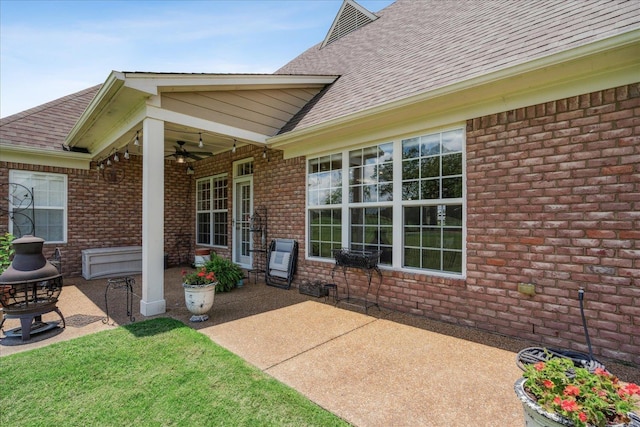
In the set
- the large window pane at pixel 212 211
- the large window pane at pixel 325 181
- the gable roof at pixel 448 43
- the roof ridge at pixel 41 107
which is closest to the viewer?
the gable roof at pixel 448 43

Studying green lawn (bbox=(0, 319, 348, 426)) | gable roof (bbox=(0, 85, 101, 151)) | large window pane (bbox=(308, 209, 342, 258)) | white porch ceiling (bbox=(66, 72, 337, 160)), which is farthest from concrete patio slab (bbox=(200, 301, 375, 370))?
gable roof (bbox=(0, 85, 101, 151))

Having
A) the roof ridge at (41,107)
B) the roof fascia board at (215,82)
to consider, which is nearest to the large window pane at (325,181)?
the roof fascia board at (215,82)

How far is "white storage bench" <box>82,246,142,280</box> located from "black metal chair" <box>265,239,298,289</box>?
3692 mm

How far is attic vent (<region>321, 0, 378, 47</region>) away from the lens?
8.95 meters

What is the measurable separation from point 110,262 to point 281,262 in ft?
14.5

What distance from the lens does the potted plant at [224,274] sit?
19.4 feet

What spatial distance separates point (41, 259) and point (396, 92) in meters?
5.36

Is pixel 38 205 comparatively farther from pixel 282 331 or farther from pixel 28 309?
pixel 282 331

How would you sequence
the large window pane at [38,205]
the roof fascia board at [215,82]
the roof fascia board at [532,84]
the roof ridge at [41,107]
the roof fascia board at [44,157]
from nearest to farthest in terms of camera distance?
the roof fascia board at [532,84] → the roof fascia board at [215,82] → the roof fascia board at [44,157] → the large window pane at [38,205] → the roof ridge at [41,107]

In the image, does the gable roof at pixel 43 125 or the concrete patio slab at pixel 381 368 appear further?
the gable roof at pixel 43 125

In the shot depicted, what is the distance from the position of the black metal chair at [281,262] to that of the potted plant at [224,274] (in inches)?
25.4

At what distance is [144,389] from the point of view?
2.53 m

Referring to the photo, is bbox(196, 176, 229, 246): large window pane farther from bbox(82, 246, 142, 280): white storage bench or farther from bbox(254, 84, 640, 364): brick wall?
bbox(254, 84, 640, 364): brick wall

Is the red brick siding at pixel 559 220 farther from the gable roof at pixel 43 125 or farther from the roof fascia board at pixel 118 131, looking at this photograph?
the gable roof at pixel 43 125
